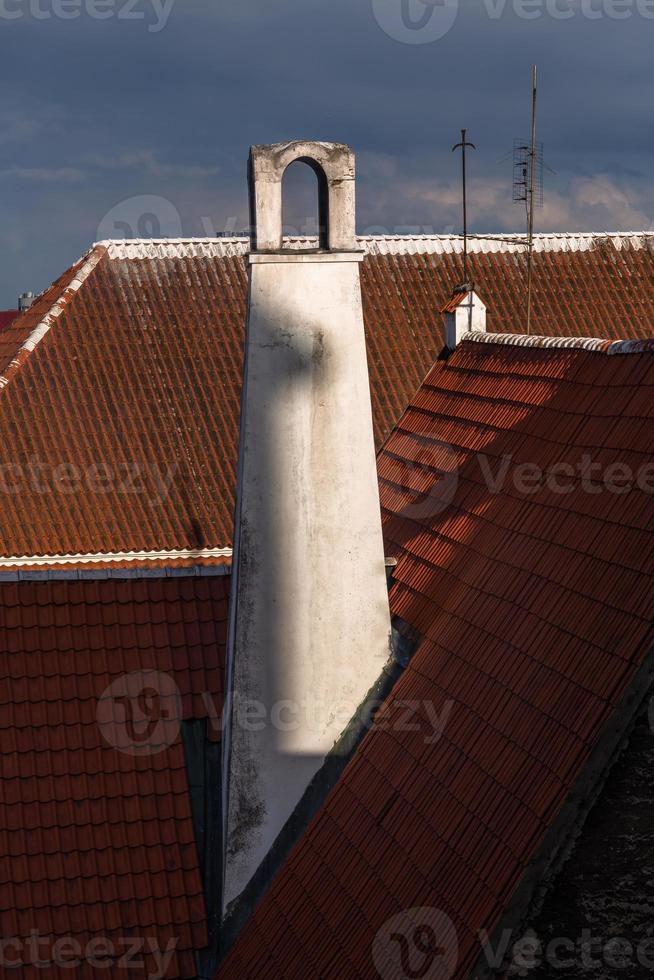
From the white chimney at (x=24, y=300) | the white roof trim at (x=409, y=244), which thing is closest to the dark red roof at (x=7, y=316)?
the white chimney at (x=24, y=300)

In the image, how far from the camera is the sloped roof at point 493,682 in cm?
666

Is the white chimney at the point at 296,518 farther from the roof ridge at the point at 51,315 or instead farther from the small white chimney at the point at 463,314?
the roof ridge at the point at 51,315

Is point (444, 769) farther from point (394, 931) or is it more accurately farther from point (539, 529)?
point (539, 529)

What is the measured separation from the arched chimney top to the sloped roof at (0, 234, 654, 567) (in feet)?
30.0

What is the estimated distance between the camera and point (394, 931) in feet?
23.6

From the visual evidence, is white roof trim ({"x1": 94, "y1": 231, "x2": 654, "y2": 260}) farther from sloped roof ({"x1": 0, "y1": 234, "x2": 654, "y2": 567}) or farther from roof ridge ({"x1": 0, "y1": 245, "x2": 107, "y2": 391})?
roof ridge ({"x1": 0, "y1": 245, "x2": 107, "y2": 391})

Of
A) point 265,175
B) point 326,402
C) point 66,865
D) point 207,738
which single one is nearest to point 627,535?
point 326,402

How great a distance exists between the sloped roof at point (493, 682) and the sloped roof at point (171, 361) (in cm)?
806

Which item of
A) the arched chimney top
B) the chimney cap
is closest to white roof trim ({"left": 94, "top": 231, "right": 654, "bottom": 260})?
the chimney cap

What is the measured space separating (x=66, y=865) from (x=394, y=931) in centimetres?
324

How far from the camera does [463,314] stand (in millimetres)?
13344

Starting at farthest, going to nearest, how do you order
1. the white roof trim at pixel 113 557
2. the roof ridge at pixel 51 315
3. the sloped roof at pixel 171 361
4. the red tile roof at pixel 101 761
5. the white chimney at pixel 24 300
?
the white chimney at pixel 24 300, the roof ridge at pixel 51 315, the sloped roof at pixel 171 361, the white roof trim at pixel 113 557, the red tile roof at pixel 101 761

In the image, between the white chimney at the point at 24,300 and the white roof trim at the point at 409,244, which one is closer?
the white roof trim at the point at 409,244

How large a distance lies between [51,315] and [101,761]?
11.4m
